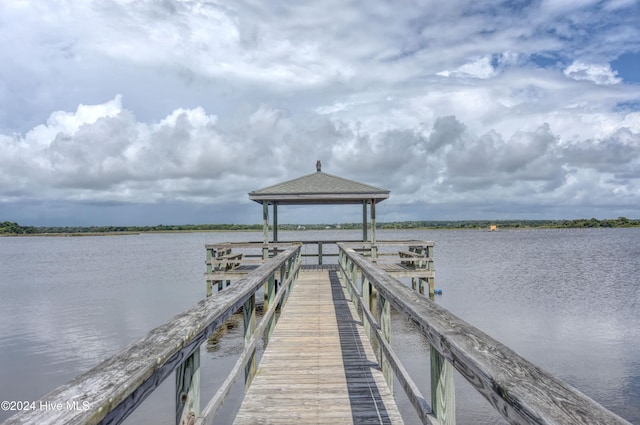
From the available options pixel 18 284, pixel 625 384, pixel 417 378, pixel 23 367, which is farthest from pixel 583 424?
pixel 18 284

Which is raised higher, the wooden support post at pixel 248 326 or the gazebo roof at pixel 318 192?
→ the gazebo roof at pixel 318 192

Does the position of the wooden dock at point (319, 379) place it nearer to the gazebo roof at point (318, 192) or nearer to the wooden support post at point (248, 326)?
the wooden support post at point (248, 326)

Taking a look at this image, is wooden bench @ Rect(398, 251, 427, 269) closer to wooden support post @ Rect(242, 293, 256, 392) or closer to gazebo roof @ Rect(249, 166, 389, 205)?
gazebo roof @ Rect(249, 166, 389, 205)

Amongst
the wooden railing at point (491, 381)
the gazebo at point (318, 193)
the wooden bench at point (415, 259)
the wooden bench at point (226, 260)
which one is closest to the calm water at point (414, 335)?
the wooden bench at point (415, 259)

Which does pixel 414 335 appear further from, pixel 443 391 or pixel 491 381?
pixel 491 381

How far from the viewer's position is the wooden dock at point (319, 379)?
10.9ft

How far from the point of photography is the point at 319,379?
4.16 metres

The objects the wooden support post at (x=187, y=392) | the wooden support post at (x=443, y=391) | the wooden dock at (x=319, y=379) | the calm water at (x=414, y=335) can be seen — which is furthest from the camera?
the calm water at (x=414, y=335)

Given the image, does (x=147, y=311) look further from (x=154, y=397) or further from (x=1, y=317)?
(x=154, y=397)

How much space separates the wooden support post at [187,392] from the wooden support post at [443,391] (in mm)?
1248

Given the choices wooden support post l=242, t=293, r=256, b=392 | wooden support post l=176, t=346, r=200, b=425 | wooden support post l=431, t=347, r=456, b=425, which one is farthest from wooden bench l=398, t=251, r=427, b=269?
wooden support post l=176, t=346, r=200, b=425

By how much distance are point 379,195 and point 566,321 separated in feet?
25.8

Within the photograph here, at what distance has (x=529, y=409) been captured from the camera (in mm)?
1203

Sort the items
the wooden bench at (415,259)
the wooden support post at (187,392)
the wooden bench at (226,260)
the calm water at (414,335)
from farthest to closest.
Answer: the wooden bench at (415,259)
the wooden bench at (226,260)
the calm water at (414,335)
the wooden support post at (187,392)
